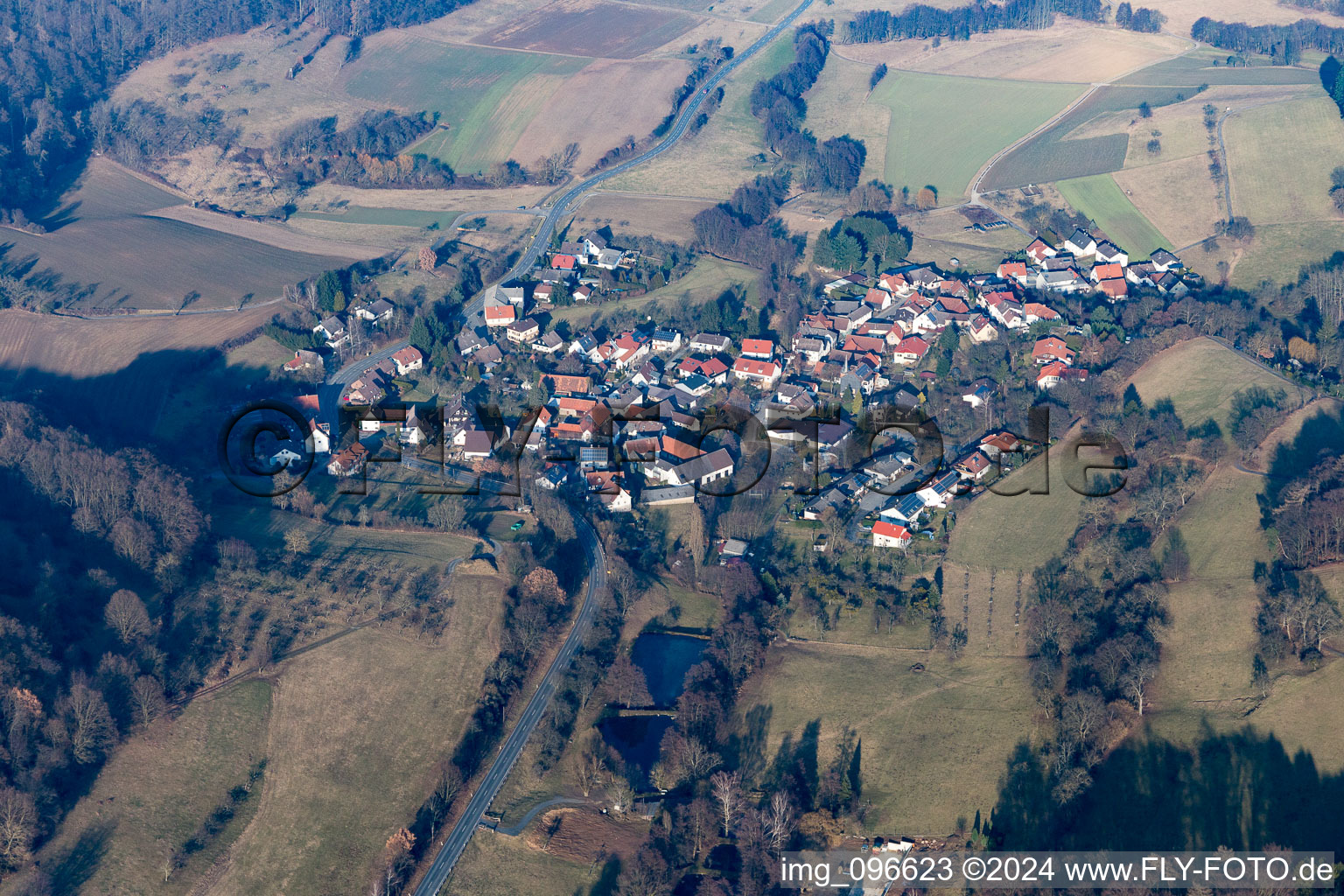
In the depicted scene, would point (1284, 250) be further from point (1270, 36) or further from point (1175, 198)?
point (1270, 36)

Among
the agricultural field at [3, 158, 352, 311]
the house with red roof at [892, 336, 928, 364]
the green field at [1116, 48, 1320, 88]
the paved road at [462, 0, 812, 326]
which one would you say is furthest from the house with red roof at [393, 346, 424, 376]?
→ the green field at [1116, 48, 1320, 88]

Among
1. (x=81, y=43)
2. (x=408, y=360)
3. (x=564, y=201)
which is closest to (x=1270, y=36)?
(x=564, y=201)

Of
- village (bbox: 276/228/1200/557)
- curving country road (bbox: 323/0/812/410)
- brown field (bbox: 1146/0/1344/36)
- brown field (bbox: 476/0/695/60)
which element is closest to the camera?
village (bbox: 276/228/1200/557)

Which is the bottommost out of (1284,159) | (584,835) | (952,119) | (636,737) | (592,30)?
(636,737)

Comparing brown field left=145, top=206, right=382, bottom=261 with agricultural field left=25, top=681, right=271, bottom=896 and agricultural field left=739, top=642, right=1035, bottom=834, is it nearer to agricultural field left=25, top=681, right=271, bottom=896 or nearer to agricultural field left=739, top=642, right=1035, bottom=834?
agricultural field left=25, top=681, right=271, bottom=896

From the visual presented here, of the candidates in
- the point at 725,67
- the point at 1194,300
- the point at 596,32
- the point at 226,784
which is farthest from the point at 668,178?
the point at 226,784

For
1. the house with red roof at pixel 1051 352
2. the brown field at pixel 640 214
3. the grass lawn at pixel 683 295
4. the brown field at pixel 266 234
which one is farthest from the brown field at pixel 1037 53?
the brown field at pixel 266 234
